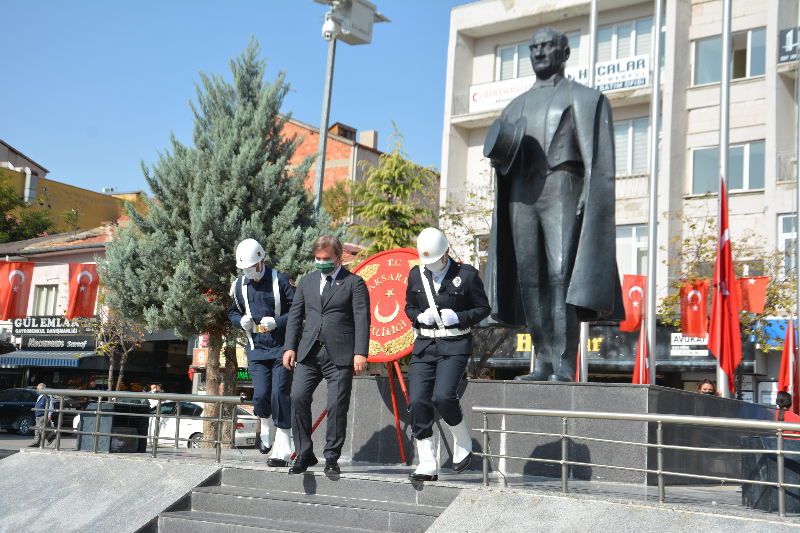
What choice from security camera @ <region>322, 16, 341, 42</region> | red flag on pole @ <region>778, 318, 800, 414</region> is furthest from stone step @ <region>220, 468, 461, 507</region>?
security camera @ <region>322, 16, 341, 42</region>

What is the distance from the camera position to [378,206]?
950 inches

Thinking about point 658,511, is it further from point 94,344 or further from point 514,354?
point 94,344

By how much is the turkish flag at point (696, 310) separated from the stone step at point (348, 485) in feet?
51.9

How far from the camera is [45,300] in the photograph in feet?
139

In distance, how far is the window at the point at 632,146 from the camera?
90.3ft

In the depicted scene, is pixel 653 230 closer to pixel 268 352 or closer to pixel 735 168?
pixel 735 168

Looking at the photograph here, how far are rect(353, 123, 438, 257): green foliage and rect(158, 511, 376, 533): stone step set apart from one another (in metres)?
16.8

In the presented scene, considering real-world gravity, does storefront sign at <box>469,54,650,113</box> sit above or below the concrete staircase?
above

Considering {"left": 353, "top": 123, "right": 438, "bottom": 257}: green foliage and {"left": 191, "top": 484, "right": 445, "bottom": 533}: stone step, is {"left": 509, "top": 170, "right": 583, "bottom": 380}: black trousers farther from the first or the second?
{"left": 353, "top": 123, "right": 438, "bottom": 257}: green foliage

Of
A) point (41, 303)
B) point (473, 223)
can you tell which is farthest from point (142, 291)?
point (41, 303)

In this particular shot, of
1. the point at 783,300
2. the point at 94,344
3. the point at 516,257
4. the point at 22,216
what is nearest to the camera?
the point at 516,257

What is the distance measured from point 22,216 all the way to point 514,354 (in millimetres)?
39096


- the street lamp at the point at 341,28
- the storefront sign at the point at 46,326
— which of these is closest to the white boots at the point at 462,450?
the street lamp at the point at 341,28

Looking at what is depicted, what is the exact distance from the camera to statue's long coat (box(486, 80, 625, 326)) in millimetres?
7207
